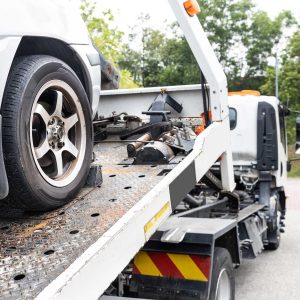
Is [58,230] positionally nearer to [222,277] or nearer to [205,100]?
[222,277]

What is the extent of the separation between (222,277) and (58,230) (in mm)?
1934

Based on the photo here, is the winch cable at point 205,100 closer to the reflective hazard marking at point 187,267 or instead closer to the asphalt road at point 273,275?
the reflective hazard marking at point 187,267

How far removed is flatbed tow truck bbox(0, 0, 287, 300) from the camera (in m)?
2.13

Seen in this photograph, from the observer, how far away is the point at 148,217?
8.59ft

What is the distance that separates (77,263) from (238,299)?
142 inches

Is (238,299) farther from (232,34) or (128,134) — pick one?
(232,34)

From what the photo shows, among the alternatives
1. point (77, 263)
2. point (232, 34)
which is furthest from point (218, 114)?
point (232, 34)

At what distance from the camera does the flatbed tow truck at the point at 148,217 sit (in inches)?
83.7

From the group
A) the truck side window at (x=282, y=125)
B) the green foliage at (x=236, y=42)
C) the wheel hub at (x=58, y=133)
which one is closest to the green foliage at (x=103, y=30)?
the truck side window at (x=282, y=125)

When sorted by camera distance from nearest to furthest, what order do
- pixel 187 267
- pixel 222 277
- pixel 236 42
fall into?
pixel 187 267 → pixel 222 277 → pixel 236 42

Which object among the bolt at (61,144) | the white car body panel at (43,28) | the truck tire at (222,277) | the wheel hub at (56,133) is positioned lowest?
the truck tire at (222,277)

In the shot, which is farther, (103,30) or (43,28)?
(103,30)

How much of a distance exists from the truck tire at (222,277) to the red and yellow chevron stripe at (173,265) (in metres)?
0.16

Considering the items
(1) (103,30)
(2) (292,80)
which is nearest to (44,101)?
(1) (103,30)
